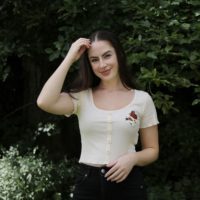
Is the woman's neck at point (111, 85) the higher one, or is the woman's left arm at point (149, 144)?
the woman's neck at point (111, 85)

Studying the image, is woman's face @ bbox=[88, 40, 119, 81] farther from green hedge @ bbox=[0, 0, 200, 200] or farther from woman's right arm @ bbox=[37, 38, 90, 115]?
green hedge @ bbox=[0, 0, 200, 200]

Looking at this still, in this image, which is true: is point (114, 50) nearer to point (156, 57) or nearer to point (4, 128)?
point (156, 57)

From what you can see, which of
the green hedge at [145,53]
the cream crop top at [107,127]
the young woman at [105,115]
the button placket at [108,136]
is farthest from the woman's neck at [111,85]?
the green hedge at [145,53]

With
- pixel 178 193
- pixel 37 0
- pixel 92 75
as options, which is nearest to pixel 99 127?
pixel 92 75

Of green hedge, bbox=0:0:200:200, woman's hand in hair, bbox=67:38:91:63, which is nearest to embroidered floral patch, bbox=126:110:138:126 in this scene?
woman's hand in hair, bbox=67:38:91:63

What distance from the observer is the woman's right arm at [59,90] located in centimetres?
247

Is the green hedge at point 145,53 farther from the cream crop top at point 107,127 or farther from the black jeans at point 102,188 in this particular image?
the black jeans at point 102,188

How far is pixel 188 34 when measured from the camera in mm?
3502

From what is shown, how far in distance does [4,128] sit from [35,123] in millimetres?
439

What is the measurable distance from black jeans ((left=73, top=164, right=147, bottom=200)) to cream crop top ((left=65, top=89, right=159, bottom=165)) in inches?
2.1

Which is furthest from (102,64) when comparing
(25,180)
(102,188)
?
(25,180)

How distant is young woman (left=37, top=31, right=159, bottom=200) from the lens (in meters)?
2.43

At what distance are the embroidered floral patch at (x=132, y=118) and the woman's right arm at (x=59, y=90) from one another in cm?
29

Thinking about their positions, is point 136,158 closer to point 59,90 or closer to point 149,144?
point 149,144
